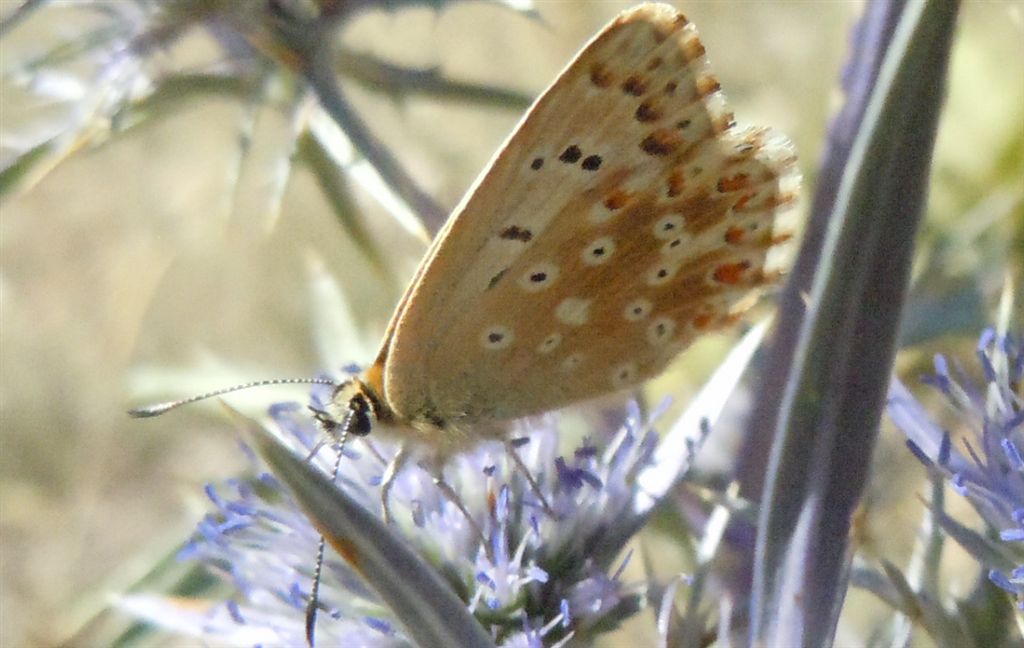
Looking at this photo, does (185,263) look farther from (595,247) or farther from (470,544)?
(595,247)

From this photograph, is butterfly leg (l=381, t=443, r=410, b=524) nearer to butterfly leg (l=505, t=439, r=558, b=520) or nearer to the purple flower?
butterfly leg (l=505, t=439, r=558, b=520)

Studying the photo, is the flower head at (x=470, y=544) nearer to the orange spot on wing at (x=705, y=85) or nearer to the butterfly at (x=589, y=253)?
the butterfly at (x=589, y=253)

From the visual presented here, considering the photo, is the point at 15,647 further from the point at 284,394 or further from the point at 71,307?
the point at 284,394

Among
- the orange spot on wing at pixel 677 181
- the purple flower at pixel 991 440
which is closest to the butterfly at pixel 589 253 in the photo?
the orange spot on wing at pixel 677 181

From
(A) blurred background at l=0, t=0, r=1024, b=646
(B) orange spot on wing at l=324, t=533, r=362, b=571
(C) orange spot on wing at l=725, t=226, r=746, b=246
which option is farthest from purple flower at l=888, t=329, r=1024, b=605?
(A) blurred background at l=0, t=0, r=1024, b=646

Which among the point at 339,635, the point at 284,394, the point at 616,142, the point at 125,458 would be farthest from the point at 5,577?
the point at 616,142

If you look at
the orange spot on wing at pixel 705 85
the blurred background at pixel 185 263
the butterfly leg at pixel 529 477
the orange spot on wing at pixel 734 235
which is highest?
the blurred background at pixel 185 263
